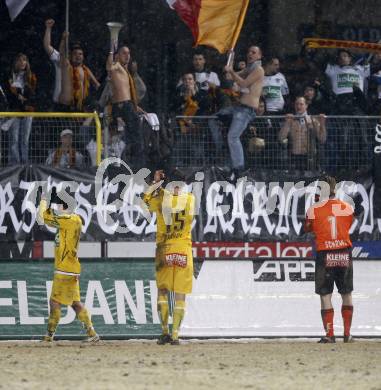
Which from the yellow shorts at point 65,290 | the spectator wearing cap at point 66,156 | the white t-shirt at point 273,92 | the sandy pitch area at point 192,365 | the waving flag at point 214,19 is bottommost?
the sandy pitch area at point 192,365

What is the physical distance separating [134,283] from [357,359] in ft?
12.0

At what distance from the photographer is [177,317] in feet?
46.8

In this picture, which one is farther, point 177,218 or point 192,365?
point 177,218

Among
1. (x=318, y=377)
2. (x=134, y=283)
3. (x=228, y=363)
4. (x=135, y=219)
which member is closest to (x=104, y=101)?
(x=135, y=219)

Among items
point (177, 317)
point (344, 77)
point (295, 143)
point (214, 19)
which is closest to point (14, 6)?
point (214, 19)

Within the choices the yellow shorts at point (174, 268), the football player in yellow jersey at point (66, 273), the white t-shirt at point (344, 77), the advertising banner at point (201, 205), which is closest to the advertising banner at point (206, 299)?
the football player in yellow jersey at point (66, 273)

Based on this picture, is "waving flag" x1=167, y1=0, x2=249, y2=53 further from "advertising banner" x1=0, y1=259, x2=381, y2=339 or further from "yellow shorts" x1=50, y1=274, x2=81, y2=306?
"yellow shorts" x1=50, y1=274, x2=81, y2=306

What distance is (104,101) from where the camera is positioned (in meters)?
17.5

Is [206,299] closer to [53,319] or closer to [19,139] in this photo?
[53,319]

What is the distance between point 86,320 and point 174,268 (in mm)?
1227

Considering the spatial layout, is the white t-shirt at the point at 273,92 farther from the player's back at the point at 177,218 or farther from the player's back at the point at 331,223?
the player's back at the point at 177,218

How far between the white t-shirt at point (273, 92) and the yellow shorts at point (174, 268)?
165 inches

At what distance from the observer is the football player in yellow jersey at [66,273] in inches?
565

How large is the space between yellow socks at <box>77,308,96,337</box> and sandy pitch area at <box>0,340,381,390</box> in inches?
7.6
